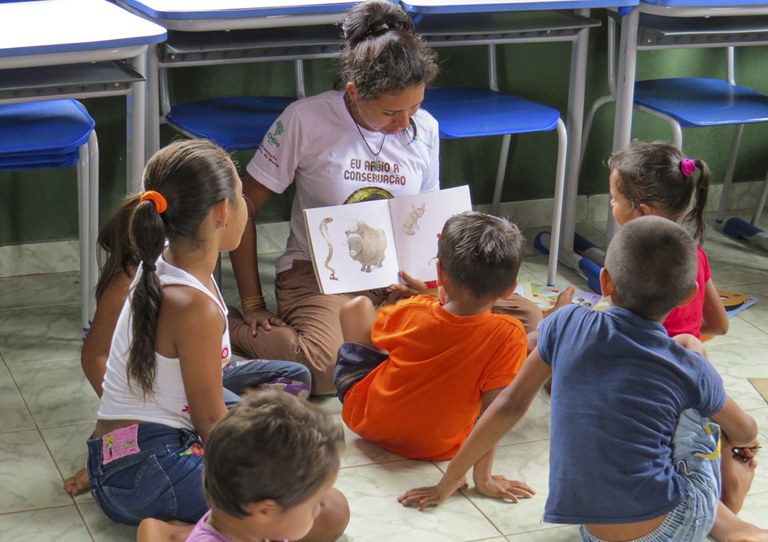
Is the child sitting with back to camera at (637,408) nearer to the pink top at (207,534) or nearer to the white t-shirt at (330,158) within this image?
the pink top at (207,534)

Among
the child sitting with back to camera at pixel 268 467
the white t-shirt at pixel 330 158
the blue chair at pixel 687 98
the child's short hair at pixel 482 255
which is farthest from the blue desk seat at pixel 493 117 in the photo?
the child sitting with back to camera at pixel 268 467

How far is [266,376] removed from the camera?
2.38 metres

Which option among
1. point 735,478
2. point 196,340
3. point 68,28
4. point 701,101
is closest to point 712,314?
point 735,478

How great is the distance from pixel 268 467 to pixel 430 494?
828 mm

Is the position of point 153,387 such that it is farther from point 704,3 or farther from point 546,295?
point 704,3

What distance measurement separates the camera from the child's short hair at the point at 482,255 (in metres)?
2.06

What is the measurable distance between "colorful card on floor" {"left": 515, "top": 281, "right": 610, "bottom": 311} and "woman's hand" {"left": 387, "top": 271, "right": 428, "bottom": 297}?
52 centimetres

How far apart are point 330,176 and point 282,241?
869 millimetres

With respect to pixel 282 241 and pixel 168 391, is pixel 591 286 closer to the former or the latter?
pixel 282 241

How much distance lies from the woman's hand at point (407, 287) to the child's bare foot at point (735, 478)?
0.89m

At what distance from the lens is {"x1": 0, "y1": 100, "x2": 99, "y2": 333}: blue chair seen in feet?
8.02

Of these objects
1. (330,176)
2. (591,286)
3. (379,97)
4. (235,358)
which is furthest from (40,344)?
(591,286)

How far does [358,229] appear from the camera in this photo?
263 centimetres

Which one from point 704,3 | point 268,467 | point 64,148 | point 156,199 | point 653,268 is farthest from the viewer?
point 704,3
